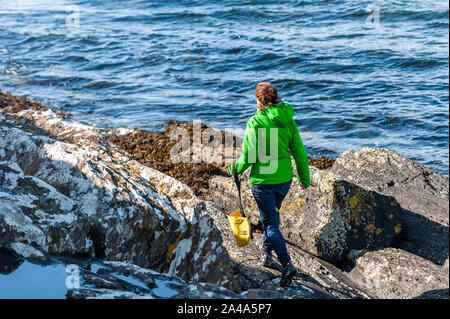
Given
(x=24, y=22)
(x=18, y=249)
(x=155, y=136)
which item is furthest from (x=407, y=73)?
(x=24, y=22)

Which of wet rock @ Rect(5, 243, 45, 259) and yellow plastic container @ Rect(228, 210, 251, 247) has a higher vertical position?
wet rock @ Rect(5, 243, 45, 259)

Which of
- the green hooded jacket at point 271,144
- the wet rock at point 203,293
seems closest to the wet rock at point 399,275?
the green hooded jacket at point 271,144

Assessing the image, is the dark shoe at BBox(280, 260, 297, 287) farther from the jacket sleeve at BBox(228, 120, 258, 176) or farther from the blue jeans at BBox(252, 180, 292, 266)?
the jacket sleeve at BBox(228, 120, 258, 176)

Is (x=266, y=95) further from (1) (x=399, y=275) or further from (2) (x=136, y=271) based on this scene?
(1) (x=399, y=275)

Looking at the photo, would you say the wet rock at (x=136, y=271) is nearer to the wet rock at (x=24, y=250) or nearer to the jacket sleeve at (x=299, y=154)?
the wet rock at (x=24, y=250)

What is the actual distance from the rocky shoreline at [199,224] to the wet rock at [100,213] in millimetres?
12

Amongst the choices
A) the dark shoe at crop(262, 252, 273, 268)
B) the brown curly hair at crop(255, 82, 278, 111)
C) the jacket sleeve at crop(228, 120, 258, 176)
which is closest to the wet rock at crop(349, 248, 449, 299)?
the dark shoe at crop(262, 252, 273, 268)

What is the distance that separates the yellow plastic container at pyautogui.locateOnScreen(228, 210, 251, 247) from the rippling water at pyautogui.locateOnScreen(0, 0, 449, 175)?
6.76 m

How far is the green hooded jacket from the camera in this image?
213 inches

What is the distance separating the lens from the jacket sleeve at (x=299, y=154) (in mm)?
5621

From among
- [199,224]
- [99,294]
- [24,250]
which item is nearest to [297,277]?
[199,224]

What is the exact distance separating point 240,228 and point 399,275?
219 cm
